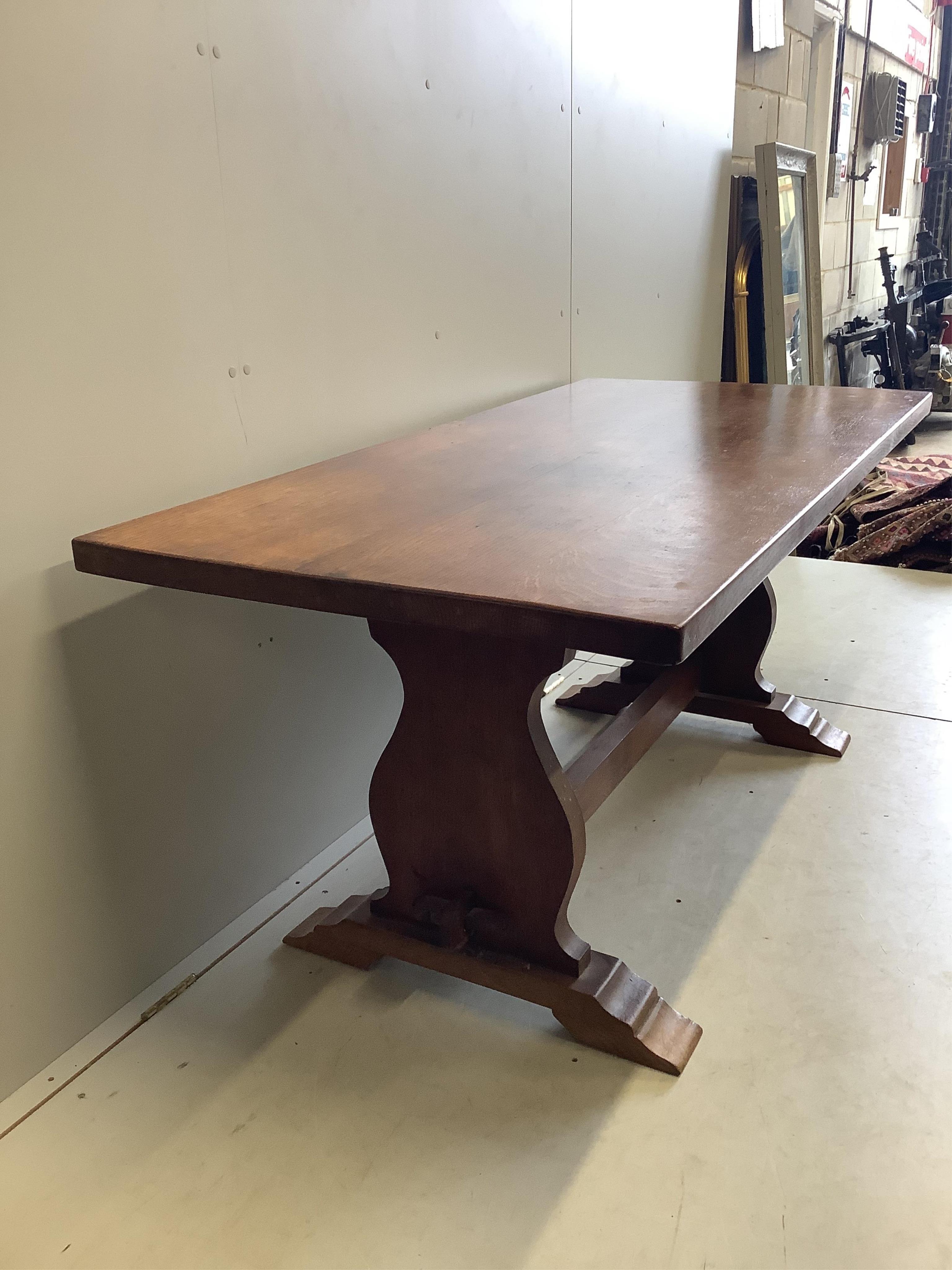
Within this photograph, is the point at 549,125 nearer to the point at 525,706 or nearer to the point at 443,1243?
the point at 525,706

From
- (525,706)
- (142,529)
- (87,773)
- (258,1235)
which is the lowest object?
(258,1235)

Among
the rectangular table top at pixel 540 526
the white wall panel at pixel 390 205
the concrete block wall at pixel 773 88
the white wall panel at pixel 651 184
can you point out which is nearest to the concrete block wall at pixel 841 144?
the concrete block wall at pixel 773 88

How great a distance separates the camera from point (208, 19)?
132cm

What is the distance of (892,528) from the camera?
10.2ft

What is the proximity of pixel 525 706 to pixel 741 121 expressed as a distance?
3.32 metres

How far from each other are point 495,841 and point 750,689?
964 millimetres

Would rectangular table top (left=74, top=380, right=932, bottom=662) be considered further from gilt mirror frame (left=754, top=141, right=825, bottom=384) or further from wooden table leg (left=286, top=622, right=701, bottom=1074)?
gilt mirror frame (left=754, top=141, right=825, bottom=384)

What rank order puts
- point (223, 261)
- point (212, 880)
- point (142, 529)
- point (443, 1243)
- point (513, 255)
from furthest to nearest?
1. point (513, 255)
2. point (212, 880)
3. point (223, 261)
4. point (142, 529)
5. point (443, 1243)

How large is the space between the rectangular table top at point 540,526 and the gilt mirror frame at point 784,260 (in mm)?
1885

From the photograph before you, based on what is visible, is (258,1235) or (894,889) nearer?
(258,1235)

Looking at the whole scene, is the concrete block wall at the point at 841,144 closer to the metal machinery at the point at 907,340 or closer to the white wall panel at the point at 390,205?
the metal machinery at the point at 907,340

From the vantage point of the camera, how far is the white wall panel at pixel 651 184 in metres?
2.41

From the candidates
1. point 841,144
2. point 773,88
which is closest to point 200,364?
point 773,88

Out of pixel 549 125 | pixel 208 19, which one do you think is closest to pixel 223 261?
pixel 208 19
